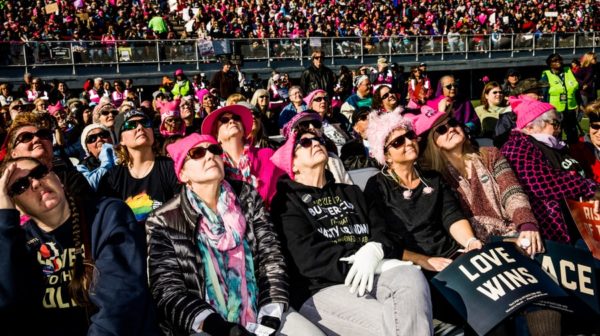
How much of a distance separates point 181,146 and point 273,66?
605 inches

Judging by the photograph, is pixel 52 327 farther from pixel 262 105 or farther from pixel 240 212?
pixel 262 105

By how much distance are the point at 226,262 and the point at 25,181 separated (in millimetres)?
1173

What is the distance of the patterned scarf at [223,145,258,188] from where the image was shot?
4.71 metres

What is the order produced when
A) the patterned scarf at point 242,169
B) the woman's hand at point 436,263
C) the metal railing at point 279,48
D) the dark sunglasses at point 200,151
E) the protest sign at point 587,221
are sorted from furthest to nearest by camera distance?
the metal railing at point 279,48
the patterned scarf at point 242,169
the protest sign at point 587,221
the woman's hand at point 436,263
the dark sunglasses at point 200,151

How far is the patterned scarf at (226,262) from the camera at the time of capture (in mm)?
3336

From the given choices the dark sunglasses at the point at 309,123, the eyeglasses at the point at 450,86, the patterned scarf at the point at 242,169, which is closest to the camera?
the patterned scarf at the point at 242,169

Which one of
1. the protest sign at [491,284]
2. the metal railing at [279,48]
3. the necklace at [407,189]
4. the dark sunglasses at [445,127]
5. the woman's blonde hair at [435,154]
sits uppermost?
the metal railing at [279,48]

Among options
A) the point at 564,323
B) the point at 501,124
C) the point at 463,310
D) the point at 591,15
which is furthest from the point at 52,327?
the point at 591,15

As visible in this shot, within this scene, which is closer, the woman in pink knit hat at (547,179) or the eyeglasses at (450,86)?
the woman in pink knit hat at (547,179)

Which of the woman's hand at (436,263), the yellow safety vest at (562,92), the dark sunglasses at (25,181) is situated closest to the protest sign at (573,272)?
the woman's hand at (436,263)

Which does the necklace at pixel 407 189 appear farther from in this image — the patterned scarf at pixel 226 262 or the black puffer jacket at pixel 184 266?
the patterned scarf at pixel 226 262

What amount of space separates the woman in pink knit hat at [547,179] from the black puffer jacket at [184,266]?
2.24 m

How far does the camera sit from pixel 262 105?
9531 mm

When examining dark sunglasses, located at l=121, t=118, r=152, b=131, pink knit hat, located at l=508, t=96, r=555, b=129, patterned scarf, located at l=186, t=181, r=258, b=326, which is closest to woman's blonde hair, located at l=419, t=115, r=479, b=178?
pink knit hat, located at l=508, t=96, r=555, b=129
